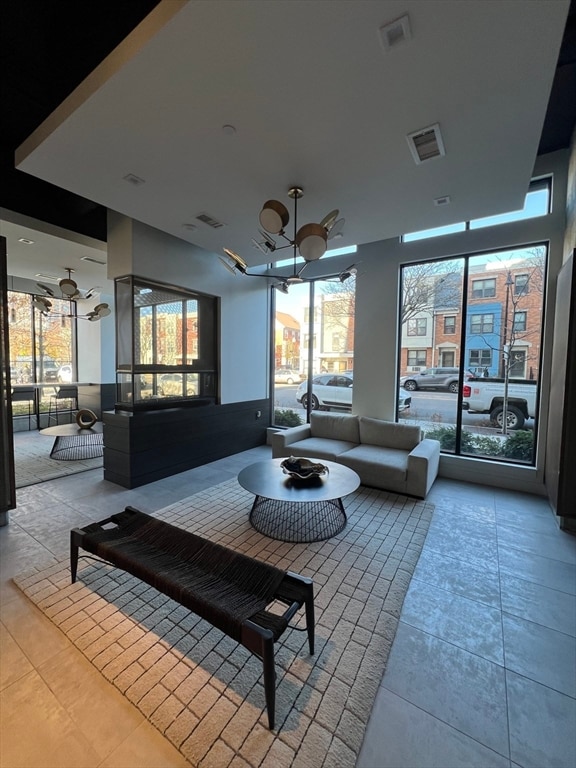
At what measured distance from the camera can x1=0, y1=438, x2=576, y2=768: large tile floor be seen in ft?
4.12

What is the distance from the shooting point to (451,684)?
1.53 meters

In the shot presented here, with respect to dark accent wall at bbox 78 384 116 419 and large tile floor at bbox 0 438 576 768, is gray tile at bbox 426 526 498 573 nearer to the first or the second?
large tile floor at bbox 0 438 576 768

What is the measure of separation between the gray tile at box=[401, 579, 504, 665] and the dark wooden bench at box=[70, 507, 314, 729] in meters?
0.75

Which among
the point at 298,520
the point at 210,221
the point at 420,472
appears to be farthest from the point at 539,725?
the point at 210,221

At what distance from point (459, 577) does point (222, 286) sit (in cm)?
463

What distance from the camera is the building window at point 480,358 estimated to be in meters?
4.08

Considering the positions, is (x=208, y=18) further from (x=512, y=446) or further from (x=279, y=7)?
(x=512, y=446)

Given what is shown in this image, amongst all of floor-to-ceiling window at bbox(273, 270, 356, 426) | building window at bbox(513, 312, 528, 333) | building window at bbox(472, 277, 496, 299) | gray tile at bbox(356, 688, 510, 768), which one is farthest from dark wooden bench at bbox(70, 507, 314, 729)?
building window at bbox(472, 277, 496, 299)

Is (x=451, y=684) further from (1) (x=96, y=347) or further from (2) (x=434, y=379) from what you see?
(1) (x=96, y=347)

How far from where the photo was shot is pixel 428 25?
4.81 ft

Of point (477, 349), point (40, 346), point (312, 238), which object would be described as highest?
point (312, 238)

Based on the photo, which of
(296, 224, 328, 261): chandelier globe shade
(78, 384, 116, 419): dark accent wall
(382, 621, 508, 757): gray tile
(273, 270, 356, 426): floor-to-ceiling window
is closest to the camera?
(382, 621, 508, 757): gray tile

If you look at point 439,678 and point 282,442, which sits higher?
point 282,442

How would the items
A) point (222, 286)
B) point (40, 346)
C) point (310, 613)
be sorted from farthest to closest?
point (40, 346)
point (222, 286)
point (310, 613)
